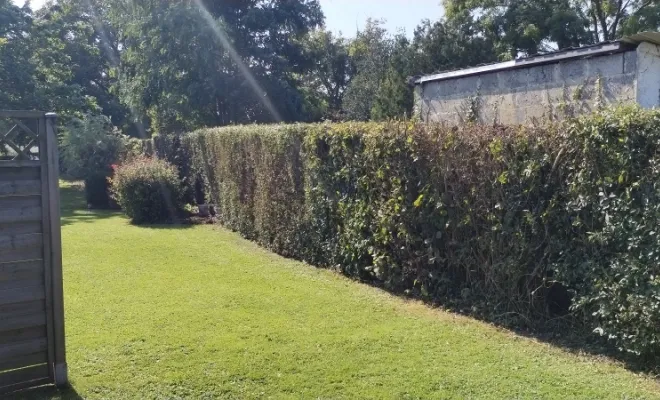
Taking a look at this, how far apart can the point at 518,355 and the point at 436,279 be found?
1915 mm

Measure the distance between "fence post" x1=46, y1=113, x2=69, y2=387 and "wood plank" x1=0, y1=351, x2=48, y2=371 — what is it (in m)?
0.10

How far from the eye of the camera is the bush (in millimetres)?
15438

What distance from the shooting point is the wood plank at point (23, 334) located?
14.8ft

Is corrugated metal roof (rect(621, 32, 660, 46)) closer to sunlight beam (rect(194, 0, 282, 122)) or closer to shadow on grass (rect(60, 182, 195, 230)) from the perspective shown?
shadow on grass (rect(60, 182, 195, 230))

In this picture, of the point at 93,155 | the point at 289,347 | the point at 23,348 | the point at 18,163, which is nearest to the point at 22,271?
the point at 23,348

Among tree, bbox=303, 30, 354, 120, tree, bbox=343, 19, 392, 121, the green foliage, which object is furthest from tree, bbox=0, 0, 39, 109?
tree, bbox=303, 30, 354, 120

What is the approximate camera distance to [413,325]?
6.45m

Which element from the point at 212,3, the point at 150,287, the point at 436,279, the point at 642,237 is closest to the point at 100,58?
the point at 212,3

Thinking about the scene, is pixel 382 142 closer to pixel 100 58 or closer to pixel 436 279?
pixel 436 279

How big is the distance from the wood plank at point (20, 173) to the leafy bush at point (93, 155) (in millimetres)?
16450

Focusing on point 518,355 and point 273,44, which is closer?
point 518,355

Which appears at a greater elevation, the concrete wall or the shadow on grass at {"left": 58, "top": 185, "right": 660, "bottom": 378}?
the concrete wall

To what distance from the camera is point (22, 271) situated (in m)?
4.54

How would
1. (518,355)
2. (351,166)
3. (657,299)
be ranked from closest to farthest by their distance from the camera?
1. (657,299)
2. (518,355)
3. (351,166)
